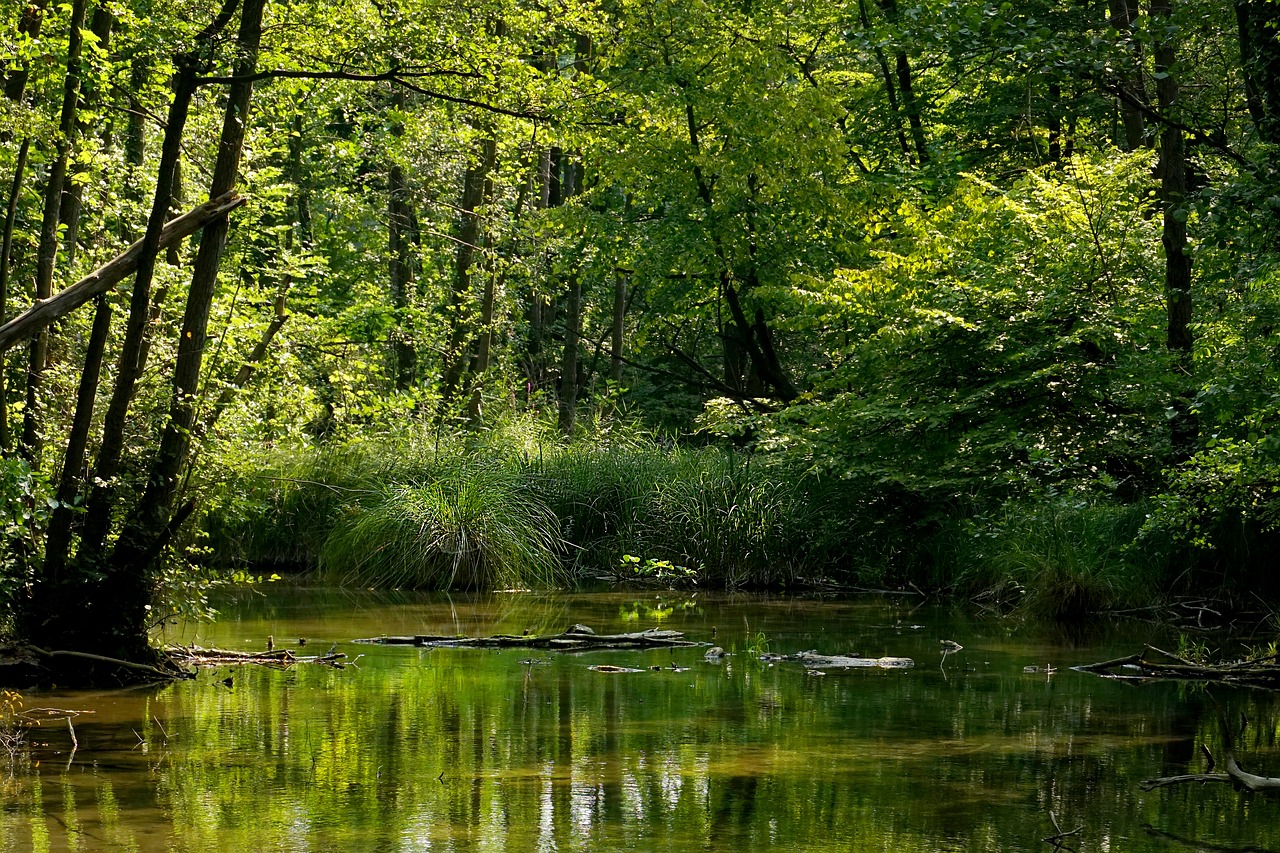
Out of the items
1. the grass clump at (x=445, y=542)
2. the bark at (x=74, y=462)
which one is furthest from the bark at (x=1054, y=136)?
the bark at (x=74, y=462)

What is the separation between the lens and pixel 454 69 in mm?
9469

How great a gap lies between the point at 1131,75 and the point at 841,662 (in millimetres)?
5139

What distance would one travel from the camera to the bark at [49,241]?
8.94 meters

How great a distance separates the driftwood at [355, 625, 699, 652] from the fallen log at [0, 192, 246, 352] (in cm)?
356

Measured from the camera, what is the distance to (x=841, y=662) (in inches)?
377

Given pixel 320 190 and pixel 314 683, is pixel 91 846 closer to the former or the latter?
pixel 314 683

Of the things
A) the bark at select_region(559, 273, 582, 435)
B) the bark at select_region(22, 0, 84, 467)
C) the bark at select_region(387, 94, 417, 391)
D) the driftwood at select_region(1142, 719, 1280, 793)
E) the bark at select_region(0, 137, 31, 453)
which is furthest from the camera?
the bark at select_region(387, 94, 417, 391)

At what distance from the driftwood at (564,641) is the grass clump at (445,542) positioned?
4.66 metres

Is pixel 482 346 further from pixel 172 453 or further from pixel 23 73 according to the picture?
pixel 172 453

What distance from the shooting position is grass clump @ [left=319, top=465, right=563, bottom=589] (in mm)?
15391

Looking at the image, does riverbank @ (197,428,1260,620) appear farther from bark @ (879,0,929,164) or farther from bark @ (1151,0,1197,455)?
bark @ (879,0,929,164)

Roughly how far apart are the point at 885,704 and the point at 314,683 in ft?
11.4

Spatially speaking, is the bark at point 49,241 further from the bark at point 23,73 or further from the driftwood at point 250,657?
the driftwood at point 250,657

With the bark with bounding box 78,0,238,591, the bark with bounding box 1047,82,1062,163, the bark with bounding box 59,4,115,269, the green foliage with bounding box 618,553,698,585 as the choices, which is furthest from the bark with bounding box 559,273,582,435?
the bark with bounding box 78,0,238,591
